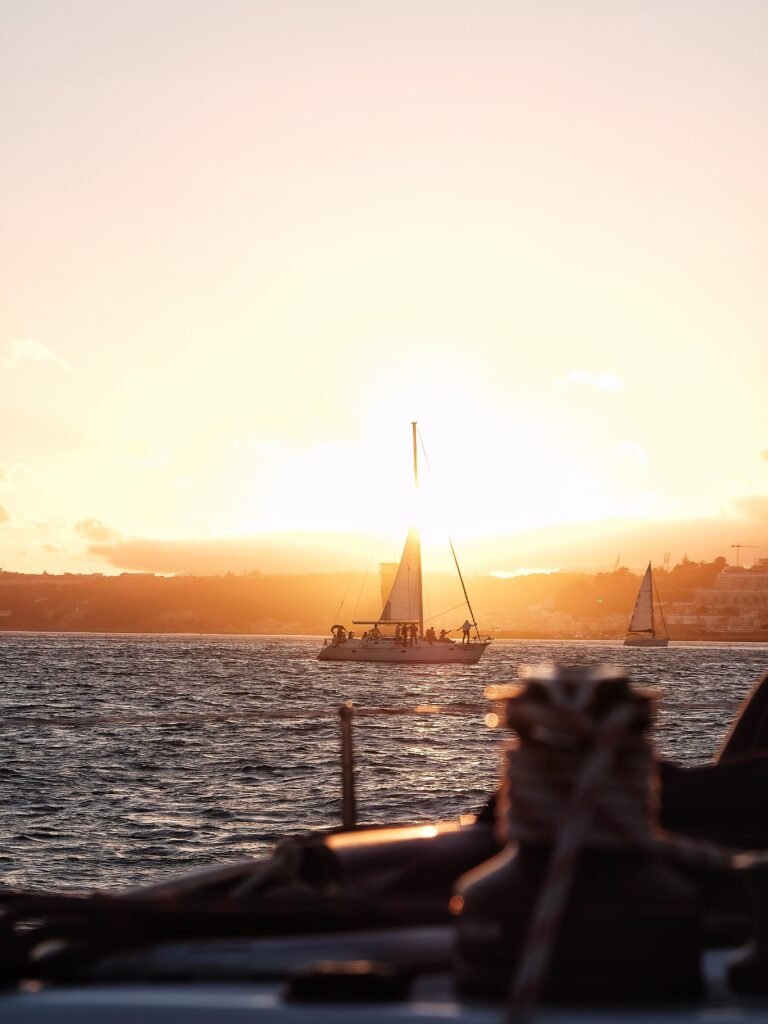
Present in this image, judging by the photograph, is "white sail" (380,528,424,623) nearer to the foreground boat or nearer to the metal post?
the metal post

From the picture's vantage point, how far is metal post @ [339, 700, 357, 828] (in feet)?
15.0

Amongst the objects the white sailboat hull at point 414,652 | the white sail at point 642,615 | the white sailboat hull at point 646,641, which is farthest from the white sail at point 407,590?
the white sailboat hull at point 646,641

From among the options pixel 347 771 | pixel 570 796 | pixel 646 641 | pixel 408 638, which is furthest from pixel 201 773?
pixel 646 641

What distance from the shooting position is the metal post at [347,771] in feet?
15.0

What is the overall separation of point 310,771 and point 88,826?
28.3 ft

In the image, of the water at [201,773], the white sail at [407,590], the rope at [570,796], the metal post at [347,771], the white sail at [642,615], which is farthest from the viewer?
the white sail at [642,615]

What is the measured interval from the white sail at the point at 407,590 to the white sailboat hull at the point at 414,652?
440cm

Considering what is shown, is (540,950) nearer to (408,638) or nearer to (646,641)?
(408,638)

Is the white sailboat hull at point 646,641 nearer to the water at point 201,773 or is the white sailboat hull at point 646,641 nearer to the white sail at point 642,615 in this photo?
the white sail at point 642,615

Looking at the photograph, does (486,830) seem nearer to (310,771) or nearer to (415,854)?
(415,854)

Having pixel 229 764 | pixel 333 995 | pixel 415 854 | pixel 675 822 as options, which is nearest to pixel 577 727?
pixel 333 995

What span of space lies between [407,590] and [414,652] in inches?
318

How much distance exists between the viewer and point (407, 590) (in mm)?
87625

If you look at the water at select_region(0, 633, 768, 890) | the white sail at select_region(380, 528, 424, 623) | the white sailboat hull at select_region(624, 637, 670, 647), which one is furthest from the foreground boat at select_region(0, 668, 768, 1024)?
the white sailboat hull at select_region(624, 637, 670, 647)
